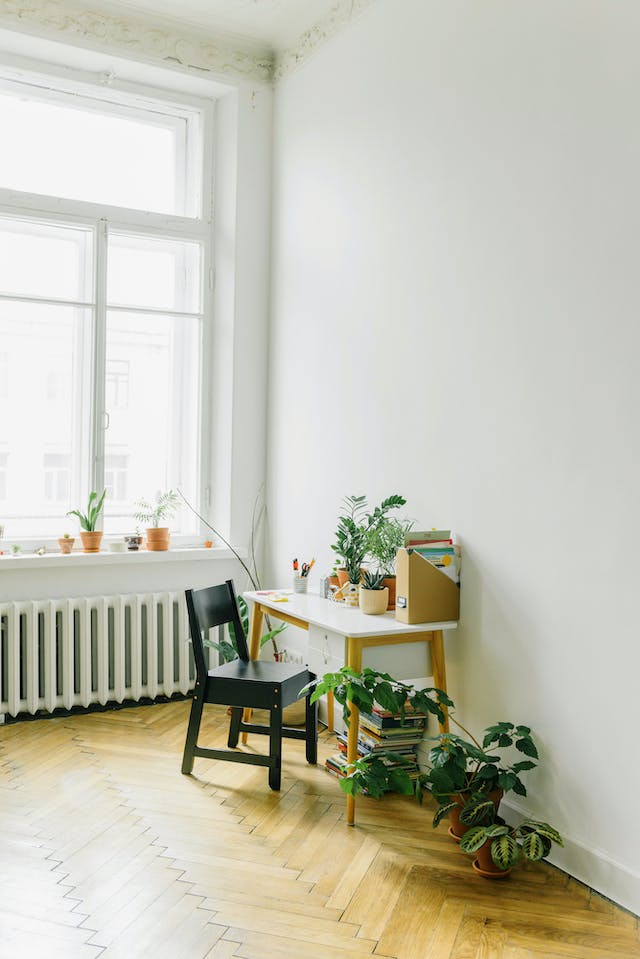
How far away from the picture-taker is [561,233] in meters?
2.85

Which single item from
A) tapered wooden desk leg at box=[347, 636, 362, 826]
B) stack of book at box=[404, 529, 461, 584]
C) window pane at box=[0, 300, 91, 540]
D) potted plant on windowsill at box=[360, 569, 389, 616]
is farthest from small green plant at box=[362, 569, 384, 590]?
window pane at box=[0, 300, 91, 540]

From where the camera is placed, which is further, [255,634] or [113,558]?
[113,558]

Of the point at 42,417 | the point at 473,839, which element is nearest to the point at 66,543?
the point at 42,417

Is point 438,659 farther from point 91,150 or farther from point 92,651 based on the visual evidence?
point 91,150

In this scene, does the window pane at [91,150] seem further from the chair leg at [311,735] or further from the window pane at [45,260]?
the chair leg at [311,735]

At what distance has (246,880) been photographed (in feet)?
8.80

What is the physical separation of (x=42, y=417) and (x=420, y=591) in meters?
2.38

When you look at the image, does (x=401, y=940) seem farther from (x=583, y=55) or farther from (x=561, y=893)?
(x=583, y=55)

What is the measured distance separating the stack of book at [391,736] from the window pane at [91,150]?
3070 mm

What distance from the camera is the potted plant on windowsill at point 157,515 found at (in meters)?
4.62

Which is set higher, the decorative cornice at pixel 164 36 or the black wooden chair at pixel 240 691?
the decorative cornice at pixel 164 36

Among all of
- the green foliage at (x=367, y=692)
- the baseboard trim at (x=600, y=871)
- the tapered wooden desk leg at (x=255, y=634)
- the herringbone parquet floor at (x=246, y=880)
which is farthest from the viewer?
the tapered wooden desk leg at (x=255, y=634)

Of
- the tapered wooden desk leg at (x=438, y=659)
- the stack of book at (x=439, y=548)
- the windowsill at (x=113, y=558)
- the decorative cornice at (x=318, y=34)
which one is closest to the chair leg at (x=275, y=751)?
the tapered wooden desk leg at (x=438, y=659)

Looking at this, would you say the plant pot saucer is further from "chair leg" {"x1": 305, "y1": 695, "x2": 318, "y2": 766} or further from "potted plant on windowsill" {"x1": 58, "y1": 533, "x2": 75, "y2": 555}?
"potted plant on windowsill" {"x1": 58, "y1": 533, "x2": 75, "y2": 555}
